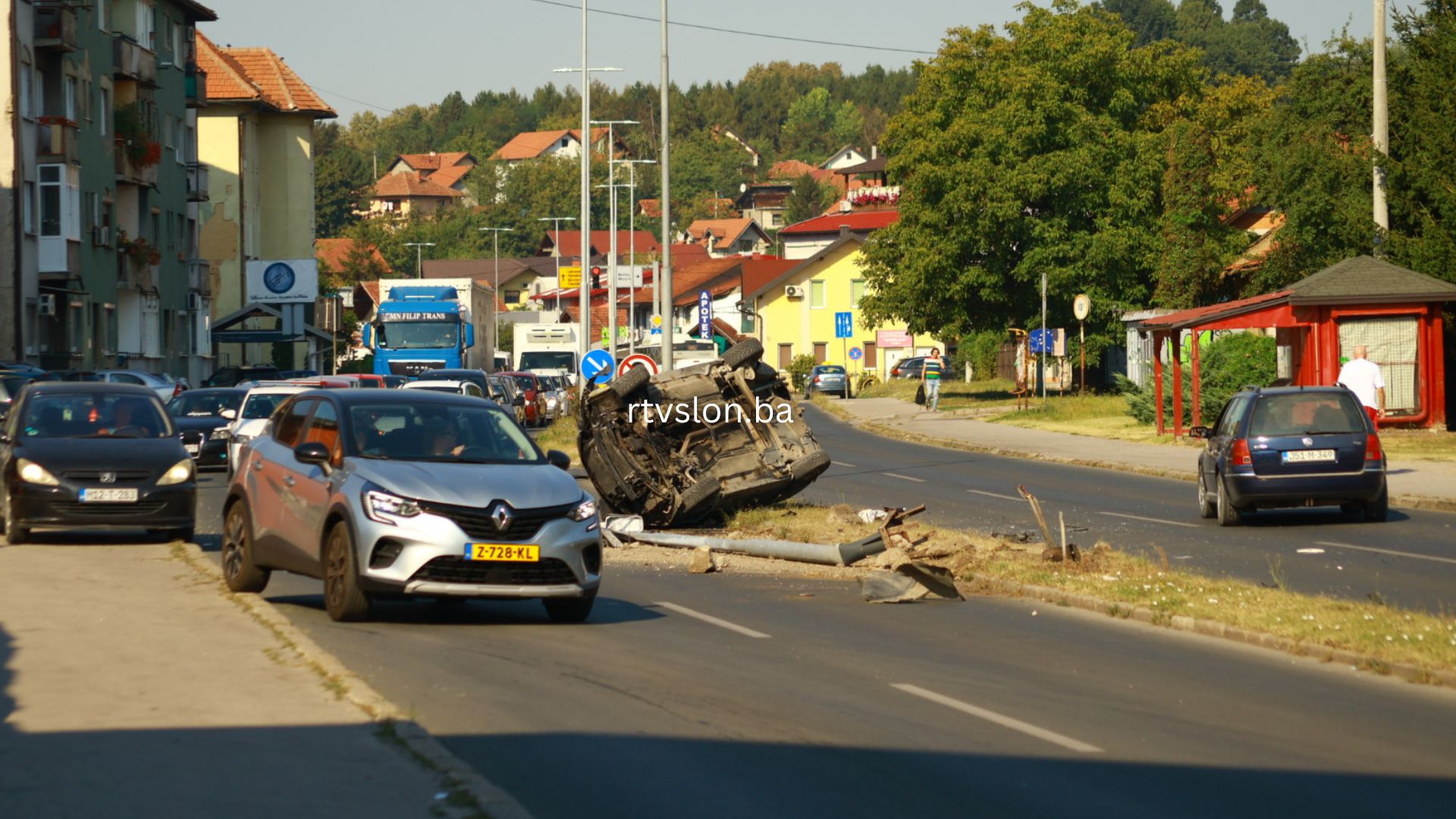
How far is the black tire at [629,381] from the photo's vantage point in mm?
20719

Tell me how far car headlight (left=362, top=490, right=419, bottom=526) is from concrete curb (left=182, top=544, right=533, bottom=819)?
0.89 metres

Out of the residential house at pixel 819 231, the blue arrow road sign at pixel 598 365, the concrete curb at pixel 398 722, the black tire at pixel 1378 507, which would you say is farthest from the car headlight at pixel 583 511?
the residential house at pixel 819 231

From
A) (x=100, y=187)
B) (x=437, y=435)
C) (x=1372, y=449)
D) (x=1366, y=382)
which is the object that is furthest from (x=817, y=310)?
(x=437, y=435)

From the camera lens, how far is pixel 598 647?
38.4 ft

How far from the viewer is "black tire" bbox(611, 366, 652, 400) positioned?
68.0 feet

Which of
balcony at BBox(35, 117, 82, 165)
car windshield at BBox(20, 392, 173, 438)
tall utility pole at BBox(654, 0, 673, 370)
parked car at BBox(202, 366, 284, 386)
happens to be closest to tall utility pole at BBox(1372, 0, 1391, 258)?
tall utility pole at BBox(654, 0, 673, 370)

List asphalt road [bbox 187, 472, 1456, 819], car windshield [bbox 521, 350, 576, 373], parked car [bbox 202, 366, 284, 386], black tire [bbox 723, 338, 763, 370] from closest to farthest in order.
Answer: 1. asphalt road [bbox 187, 472, 1456, 819]
2. black tire [bbox 723, 338, 763, 370]
3. parked car [bbox 202, 366, 284, 386]
4. car windshield [bbox 521, 350, 576, 373]

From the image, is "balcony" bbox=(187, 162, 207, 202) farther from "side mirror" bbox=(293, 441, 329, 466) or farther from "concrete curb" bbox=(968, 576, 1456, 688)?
"side mirror" bbox=(293, 441, 329, 466)

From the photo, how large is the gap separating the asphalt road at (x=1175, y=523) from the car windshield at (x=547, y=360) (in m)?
34.1

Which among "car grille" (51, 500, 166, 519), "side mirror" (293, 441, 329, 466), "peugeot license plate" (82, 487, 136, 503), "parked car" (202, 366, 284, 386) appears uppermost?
"parked car" (202, 366, 284, 386)

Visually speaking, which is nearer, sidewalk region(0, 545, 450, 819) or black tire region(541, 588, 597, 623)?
sidewalk region(0, 545, 450, 819)

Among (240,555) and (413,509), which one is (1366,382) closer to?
(240,555)

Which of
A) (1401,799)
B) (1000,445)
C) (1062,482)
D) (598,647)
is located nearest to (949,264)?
(1000,445)

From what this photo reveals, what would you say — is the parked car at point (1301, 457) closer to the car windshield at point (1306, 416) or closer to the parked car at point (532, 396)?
the car windshield at point (1306, 416)
